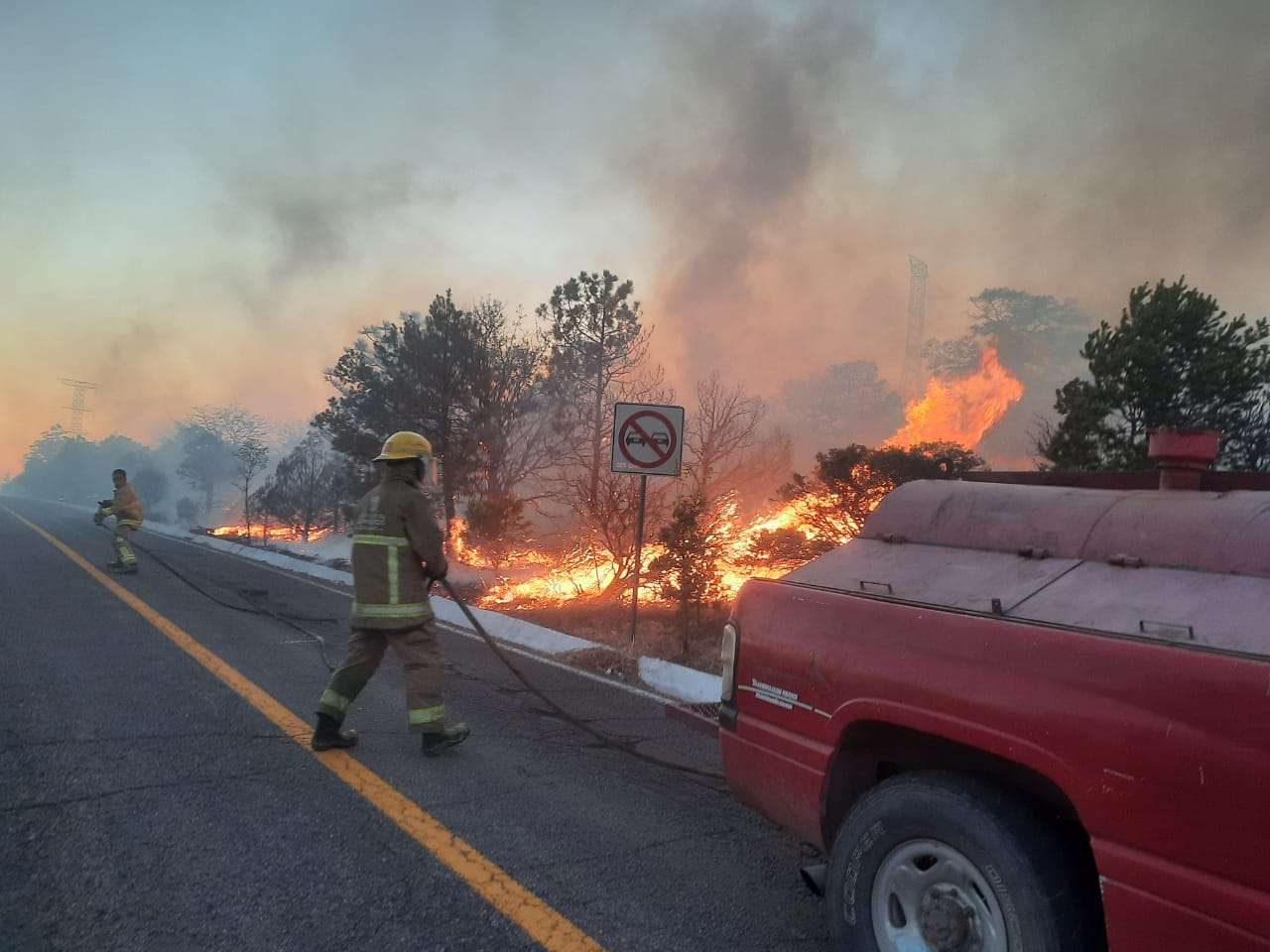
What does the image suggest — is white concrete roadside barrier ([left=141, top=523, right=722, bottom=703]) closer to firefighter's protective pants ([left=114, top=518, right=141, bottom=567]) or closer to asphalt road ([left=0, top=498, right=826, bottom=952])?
asphalt road ([left=0, top=498, right=826, bottom=952])

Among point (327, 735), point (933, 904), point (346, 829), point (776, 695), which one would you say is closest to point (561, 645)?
point (327, 735)

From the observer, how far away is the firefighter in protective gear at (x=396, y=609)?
15.2ft

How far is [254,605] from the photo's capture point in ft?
35.0

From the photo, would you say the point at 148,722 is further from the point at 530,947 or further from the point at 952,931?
the point at 952,931

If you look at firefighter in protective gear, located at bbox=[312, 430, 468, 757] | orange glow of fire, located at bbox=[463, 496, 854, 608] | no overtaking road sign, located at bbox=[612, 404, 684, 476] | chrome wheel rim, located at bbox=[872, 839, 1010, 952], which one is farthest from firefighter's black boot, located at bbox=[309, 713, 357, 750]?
orange glow of fire, located at bbox=[463, 496, 854, 608]

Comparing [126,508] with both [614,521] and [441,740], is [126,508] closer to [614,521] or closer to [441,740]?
[614,521]

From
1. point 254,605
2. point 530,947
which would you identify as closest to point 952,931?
point 530,947

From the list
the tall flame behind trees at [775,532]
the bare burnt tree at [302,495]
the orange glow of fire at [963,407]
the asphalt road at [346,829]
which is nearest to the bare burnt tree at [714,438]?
the tall flame behind trees at [775,532]

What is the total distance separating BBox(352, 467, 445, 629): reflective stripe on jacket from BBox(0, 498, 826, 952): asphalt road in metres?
0.84

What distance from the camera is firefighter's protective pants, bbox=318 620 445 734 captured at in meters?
4.61

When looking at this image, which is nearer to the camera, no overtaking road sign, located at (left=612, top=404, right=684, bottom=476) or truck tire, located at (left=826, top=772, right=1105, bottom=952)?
truck tire, located at (left=826, top=772, right=1105, bottom=952)

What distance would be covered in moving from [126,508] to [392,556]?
11564 mm

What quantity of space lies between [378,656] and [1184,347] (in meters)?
11.7

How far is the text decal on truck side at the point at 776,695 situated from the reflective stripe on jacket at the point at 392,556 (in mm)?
2381
